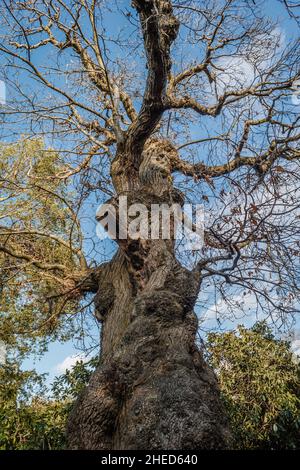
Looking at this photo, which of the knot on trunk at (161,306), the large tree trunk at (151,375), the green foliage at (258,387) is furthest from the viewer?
the green foliage at (258,387)

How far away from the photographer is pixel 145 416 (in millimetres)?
2410

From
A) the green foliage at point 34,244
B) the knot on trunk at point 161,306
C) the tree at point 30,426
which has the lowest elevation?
the tree at point 30,426

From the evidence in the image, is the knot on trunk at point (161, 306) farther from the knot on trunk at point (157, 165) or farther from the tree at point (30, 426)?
the tree at point (30, 426)

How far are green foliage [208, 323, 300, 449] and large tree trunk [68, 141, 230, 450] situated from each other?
138 inches

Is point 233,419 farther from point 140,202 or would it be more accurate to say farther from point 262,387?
point 140,202

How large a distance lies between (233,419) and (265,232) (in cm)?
389

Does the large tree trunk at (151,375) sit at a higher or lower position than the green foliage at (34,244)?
lower

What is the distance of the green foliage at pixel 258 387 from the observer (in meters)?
6.21

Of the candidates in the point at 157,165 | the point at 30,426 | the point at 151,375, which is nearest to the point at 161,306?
the point at 151,375

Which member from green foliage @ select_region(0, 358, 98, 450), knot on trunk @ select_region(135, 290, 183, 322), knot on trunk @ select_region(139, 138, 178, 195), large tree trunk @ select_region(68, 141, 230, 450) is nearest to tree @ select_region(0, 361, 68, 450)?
green foliage @ select_region(0, 358, 98, 450)

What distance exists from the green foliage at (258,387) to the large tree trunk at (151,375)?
11.5 ft

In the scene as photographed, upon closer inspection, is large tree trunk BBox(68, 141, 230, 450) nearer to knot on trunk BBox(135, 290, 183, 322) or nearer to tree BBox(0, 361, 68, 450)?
knot on trunk BBox(135, 290, 183, 322)

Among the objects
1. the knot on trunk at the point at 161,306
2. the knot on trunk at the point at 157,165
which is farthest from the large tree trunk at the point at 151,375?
the knot on trunk at the point at 157,165

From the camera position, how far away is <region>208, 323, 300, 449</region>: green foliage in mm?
6215
